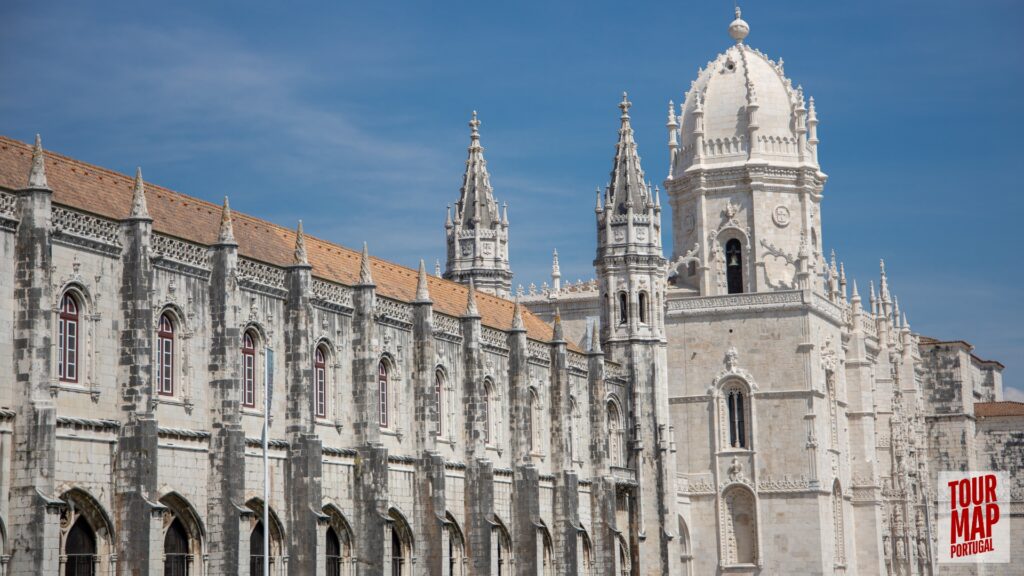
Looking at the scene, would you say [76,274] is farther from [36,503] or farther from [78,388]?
[36,503]

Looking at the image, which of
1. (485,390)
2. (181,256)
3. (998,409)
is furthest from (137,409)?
(998,409)

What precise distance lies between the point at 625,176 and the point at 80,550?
39.5 meters

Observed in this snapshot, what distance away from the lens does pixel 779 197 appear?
265 feet

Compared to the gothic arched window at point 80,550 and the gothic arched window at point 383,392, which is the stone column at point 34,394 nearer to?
the gothic arched window at point 80,550

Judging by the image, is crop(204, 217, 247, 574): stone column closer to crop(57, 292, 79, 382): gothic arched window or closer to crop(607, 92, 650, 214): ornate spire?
crop(57, 292, 79, 382): gothic arched window

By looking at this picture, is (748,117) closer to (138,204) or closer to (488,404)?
(488,404)

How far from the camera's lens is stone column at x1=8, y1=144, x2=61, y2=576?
1356 inches

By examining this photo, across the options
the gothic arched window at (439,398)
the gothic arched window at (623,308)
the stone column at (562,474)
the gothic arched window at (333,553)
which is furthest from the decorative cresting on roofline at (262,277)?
the gothic arched window at (623,308)

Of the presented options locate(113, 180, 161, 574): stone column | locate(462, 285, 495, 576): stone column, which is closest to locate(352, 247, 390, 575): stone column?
locate(462, 285, 495, 576): stone column

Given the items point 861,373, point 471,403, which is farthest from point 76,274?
point 861,373

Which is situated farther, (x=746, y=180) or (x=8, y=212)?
(x=746, y=180)

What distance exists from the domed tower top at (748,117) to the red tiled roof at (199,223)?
22039 mm

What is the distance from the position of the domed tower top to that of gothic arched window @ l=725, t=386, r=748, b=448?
12.4 metres

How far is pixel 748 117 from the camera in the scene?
8050 cm
